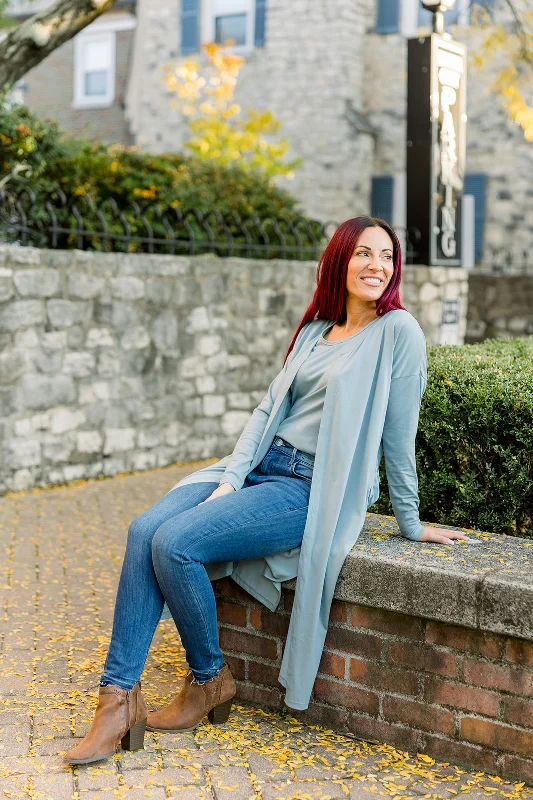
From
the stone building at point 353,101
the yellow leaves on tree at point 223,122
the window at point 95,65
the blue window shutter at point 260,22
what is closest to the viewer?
the yellow leaves on tree at point 223,122

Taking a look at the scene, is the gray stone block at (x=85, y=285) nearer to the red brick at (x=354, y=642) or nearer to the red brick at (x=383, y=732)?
the red brick at (x=354, y=642)

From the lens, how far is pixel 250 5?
1675 cm

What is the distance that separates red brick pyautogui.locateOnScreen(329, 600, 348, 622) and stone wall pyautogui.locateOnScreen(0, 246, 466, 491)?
3.84m

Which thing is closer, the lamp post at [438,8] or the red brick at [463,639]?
the red brick at [463,639]

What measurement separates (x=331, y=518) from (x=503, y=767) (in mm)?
834

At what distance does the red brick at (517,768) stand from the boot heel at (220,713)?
0.84 metres

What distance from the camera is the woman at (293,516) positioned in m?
2.96

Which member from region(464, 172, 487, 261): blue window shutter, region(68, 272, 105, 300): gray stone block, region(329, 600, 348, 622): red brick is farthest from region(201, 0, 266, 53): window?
region(329, 600, 348, 622): red brick

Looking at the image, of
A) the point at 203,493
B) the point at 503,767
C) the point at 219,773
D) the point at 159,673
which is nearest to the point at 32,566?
the point at 159,673

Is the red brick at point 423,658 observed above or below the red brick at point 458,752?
above

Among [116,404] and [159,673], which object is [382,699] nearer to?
[159,673]

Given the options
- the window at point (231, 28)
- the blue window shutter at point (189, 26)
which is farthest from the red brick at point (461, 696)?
the blue window shutter at point (189, 26)

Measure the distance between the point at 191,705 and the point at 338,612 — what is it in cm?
52

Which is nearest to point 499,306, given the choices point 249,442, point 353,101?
point 353,101
